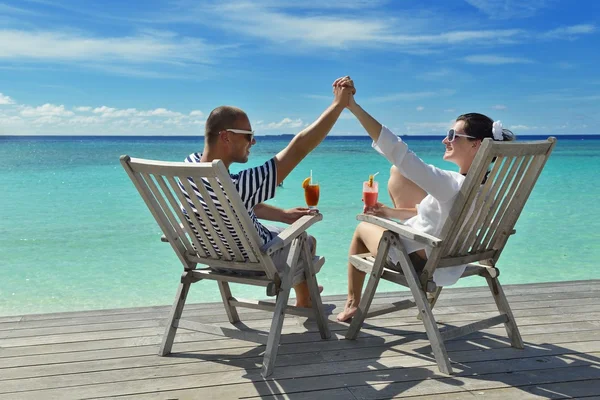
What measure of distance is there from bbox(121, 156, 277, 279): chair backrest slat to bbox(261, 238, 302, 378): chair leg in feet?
0.32

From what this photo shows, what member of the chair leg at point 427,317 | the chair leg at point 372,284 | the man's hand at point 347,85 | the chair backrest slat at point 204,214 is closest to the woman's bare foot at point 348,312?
the chair leg at point 372,284

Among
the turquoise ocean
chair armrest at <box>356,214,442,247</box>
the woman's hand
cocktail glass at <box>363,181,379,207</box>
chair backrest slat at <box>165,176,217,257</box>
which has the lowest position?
the turquoise ocean

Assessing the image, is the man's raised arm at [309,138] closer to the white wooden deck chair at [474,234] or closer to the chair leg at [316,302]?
the white wooden deck chair at [474,234]

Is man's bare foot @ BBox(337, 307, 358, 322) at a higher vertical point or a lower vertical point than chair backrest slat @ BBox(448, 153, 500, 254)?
lower

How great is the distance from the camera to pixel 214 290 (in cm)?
611

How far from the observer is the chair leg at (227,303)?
142 inches

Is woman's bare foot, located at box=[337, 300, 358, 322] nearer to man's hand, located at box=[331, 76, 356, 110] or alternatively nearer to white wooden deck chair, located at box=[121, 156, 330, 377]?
white wooden deck chair, located at box=[121, 156, 330, 377]

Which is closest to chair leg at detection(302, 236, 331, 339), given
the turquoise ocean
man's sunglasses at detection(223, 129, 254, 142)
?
man's sunglasses at detection(223, 129, 254, 142)

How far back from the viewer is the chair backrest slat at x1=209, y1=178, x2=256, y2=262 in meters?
2.67

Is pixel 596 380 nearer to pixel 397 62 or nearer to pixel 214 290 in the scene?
pixel 214 290

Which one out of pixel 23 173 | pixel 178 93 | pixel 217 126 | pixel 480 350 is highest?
pixel 178 93

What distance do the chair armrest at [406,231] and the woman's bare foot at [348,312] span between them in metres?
0.74

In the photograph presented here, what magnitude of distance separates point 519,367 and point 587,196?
13.8 m

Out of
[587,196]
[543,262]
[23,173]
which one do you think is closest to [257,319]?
[543,262]
